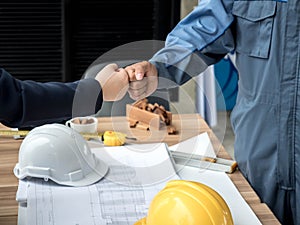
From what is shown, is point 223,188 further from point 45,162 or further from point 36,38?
point 36,38

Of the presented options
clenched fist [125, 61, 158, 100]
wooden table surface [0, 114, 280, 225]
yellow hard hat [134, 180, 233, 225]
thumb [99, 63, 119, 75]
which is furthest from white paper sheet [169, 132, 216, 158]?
yellow hard hat [134, 180, 233, 225]

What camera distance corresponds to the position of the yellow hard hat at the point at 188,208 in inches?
32.4

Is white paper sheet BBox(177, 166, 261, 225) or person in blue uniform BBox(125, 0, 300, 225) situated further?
person in blue uniform BBox(125, 0, 300, 225)

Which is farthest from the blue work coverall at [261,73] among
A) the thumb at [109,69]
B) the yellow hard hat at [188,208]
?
the yellow hard hat at [188,208]

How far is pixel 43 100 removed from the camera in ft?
3.34

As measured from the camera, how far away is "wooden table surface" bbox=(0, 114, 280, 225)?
1027mm

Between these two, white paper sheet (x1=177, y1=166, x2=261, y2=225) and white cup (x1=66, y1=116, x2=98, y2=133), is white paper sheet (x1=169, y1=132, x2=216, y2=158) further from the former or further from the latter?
white cup (x1=66, y1=116, x2=98, y2=133)

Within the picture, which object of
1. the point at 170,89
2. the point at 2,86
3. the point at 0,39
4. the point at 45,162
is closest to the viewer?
the point at 2,86

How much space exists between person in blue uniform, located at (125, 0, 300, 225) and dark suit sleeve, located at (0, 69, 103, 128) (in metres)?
0.12

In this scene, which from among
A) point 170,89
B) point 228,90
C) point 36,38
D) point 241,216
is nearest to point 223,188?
point 241,216

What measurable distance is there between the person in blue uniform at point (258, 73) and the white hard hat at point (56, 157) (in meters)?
0.17

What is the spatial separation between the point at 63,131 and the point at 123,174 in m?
0.16

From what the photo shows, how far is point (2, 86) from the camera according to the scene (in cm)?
96

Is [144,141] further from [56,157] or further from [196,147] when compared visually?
[56,157]
